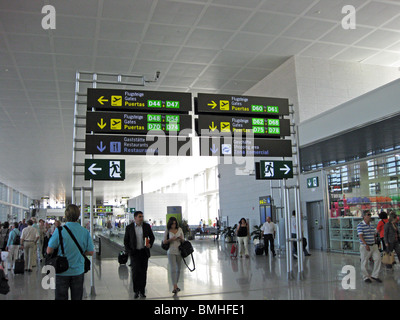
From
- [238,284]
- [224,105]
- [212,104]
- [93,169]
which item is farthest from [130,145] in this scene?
[238,284]

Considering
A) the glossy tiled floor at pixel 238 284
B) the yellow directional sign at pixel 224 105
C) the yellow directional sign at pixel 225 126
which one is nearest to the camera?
the glossy tiled floor at pixel 238 284

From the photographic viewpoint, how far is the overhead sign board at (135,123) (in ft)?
28.2

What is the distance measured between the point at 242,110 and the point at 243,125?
39 centimetres

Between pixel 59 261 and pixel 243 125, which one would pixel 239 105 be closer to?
pixel 243 125

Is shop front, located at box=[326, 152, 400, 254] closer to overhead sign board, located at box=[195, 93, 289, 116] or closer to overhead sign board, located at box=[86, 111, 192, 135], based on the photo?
overhead sign board, located at box=[195, 93, 289, 116]

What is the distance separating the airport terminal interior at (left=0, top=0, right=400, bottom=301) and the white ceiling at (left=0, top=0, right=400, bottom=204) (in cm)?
7

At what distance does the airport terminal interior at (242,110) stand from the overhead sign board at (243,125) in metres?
0.03

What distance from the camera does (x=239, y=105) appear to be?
9.64 metres

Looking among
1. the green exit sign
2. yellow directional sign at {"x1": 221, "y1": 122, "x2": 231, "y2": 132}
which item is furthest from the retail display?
yellow directional sign at {"x1": 221, "y1": 122, "x2": 231, "y2": 132}

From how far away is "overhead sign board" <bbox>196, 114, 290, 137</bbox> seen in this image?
9305 millimetres

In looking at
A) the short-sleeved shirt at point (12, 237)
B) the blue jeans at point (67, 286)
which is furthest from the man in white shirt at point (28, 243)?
the blue jeans at point (67, 286)

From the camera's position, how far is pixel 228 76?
58.6 ft

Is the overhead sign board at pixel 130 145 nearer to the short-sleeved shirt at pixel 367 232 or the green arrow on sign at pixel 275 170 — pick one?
the green arrow on sign at pixel 275 170
